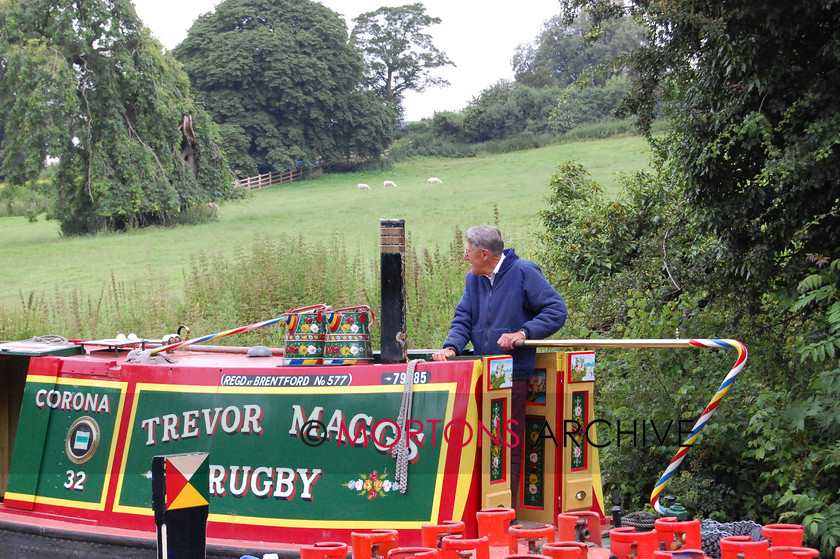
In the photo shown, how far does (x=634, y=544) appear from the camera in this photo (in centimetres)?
415

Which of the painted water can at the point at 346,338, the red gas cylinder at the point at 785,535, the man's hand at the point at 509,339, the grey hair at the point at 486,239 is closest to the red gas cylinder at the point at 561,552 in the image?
the red gas cylinder at the point at 785,535

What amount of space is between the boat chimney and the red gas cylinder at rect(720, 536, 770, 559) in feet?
6.64

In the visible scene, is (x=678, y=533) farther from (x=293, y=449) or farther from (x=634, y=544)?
(x=293, y=449)

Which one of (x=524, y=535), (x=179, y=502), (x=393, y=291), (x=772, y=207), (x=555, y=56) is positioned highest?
(x=555, y=56)

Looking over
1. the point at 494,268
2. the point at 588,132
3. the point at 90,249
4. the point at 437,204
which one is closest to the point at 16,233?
the point at 90,249

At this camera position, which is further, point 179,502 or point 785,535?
point 785,535

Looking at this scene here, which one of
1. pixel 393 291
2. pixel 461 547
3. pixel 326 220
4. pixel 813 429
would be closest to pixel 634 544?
pixel 461 547

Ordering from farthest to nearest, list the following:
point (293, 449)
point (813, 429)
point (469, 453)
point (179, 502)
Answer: point (813, 429) → point (293, 449) → point (469, 453) → point (179, 502)

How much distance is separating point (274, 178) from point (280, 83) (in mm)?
5347

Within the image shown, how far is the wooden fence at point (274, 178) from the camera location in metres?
45.9

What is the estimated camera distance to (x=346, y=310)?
521 cm

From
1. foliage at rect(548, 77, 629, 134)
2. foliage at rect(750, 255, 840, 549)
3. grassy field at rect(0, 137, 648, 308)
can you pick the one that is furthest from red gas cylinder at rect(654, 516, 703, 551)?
foliage at rect(548, 77, 629, 134)

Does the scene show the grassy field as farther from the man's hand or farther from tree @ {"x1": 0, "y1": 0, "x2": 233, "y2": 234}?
the man's hand

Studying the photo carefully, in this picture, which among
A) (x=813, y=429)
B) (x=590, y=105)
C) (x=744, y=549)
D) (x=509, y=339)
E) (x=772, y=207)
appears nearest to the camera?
(x=744, y=549)
